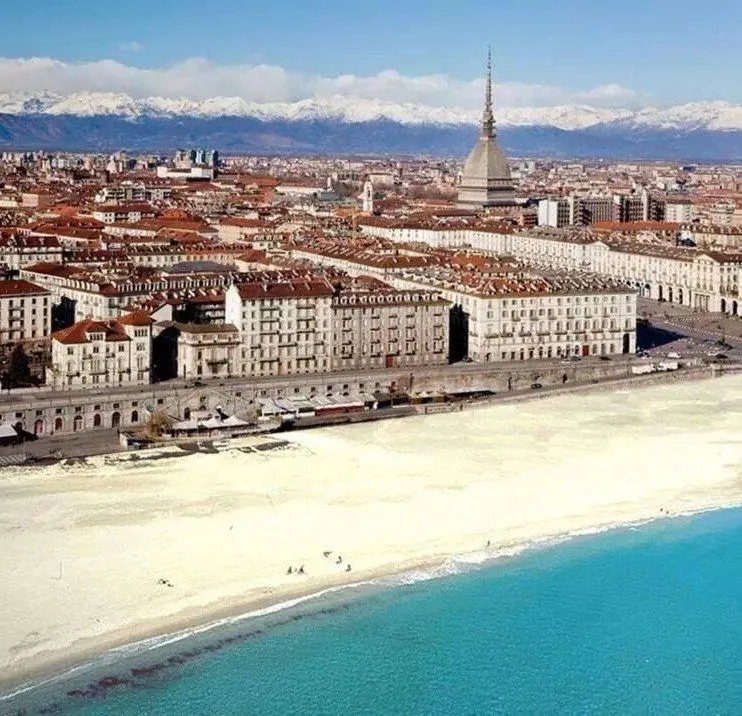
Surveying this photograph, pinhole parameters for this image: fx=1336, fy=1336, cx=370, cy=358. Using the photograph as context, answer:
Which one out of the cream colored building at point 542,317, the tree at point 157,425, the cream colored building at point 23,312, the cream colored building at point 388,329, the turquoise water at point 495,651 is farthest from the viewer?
the cream colored building at point 23,312

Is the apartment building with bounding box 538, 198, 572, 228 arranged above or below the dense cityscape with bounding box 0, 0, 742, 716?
above

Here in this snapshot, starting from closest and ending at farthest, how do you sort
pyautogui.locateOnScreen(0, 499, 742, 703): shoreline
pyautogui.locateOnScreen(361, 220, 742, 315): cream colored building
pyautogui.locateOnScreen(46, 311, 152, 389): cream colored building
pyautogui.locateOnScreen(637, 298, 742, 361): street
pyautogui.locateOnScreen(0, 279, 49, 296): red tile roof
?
1. pyautogui.locateOnScreen(0, 499, 742, 703): shoreline
2. pyautogui.locateOnScreen(46, 311, 152, 389): cream colored building
3. pyautogui.locateOnScreen(0, 279, 49, 296): red tile roof
4. pyautogui.locateOnScreen(637, 298, 742, 361): street
5. pyautogui.locateOnScreen(361, 220, 742, 315): cream colored building

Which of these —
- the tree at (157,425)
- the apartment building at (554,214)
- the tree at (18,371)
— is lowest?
the tree at (157,425)

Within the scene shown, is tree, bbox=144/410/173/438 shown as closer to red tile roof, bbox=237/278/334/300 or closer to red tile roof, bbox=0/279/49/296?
red tile roof, bbox=237/278/334/300

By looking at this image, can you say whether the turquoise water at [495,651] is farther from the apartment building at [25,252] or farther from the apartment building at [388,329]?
the apartment building at [25,252]

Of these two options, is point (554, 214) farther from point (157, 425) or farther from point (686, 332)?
point (157, 425)

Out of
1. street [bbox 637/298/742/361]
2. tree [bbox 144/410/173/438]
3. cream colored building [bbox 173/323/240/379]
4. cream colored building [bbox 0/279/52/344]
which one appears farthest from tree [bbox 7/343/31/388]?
street [bbox 637/298/742/361]

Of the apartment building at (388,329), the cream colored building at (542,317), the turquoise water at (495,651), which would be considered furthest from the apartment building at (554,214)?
the turquoise water at (495,651)
